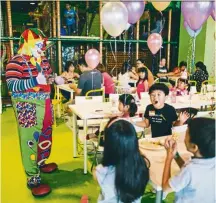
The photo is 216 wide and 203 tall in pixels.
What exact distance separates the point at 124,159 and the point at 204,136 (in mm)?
450

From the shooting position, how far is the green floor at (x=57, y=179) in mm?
2740

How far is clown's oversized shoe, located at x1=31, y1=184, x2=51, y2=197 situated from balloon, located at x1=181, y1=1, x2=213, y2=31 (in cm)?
236

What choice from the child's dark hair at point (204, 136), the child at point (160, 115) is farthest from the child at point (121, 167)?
the child at point (160, 115)

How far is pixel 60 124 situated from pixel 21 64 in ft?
9.02

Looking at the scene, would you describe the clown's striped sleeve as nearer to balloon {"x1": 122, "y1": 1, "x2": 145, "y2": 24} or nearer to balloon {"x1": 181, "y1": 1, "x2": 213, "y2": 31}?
balloon {"x1": 122, "y1": 1, "x2": 145, "y2": 24}

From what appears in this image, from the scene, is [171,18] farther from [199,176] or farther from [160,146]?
[199,176]

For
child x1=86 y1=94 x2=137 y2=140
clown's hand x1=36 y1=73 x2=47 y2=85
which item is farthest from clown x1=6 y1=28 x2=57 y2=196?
child x1=86 y1=94 x2=137 y2=140

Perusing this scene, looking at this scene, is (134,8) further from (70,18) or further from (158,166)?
(70,18)

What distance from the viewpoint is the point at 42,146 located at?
291 cm

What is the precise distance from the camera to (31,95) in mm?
2656

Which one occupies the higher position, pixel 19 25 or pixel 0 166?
pixel 19 25

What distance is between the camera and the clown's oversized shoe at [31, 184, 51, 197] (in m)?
2.76

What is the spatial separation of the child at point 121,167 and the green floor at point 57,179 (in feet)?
3.79

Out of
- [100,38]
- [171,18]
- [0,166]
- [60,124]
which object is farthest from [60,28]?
[0,166]
